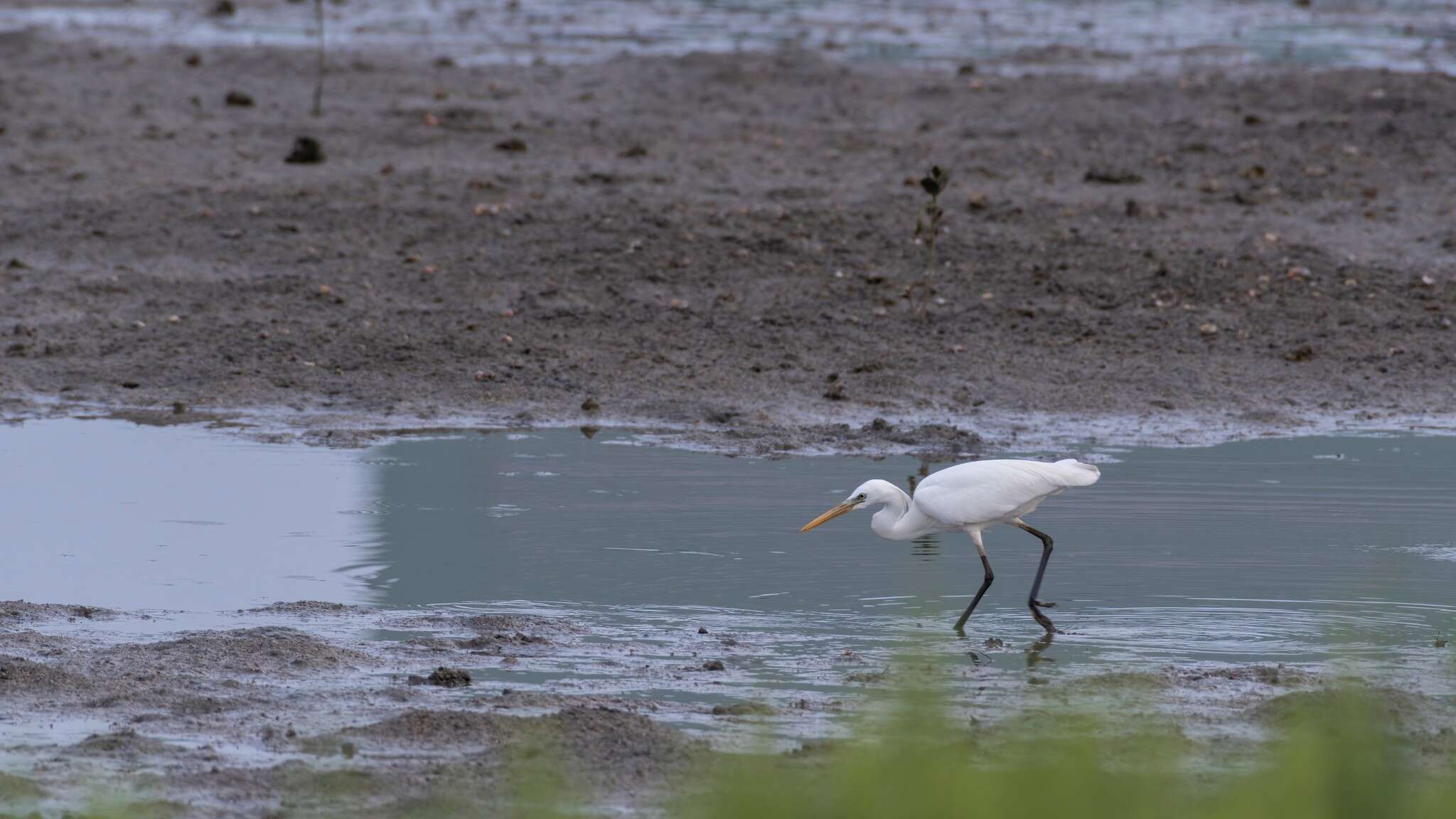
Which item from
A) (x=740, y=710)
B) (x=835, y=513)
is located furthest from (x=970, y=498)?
(x=740, y=710)

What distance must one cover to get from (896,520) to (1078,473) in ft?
2.36

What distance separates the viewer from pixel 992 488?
769 centimetres

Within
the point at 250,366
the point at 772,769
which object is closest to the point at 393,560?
the point at 250,366

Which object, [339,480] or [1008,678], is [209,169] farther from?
[1008,678]

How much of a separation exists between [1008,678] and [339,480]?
4.12 m

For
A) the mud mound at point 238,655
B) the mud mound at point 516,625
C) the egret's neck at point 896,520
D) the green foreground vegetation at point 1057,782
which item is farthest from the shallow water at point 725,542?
the green foreground vegetation at point 1057,782

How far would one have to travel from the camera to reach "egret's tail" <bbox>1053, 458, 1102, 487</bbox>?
25.3ft

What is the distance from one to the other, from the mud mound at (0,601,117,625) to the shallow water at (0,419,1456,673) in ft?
0.73

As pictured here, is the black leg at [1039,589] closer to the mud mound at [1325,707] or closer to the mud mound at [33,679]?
the mud mound at [1325,707]

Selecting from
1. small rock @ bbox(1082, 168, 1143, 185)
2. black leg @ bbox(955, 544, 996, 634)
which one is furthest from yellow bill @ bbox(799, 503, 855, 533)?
small rock @ bbox(1082, 168, 1143, 185)

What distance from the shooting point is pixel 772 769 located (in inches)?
134

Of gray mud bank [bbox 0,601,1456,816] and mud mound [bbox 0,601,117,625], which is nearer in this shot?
gray mud bank [bbox 0,601,1456,816]

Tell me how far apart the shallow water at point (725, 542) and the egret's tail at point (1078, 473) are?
462mm

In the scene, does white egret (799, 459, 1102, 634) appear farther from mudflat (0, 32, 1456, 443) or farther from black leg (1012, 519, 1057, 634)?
mudflat (0, 32, 1456, 443)
